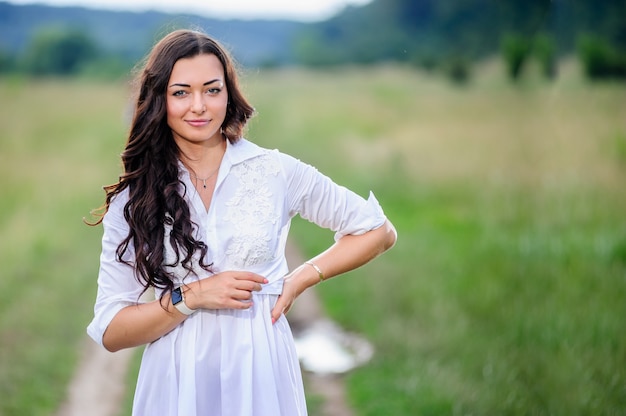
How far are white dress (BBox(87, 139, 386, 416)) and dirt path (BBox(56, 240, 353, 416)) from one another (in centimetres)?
251

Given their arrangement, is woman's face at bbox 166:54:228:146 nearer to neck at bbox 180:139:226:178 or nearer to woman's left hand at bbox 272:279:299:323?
neck at bbox 180:139:226:178

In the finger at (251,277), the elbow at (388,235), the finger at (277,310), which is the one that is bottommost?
the finger at (277,310)

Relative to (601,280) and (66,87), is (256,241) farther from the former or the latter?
(66,87)

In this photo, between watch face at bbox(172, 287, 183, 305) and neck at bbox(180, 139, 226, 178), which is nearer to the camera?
watch face at bbox(172, 287, 183, 305)

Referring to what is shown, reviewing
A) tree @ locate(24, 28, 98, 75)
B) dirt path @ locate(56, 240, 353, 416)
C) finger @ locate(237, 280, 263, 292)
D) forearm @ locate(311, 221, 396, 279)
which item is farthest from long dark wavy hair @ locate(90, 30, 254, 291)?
tree @ locate(24, 28, 98, 75)

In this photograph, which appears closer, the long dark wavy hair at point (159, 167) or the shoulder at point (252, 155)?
the long dark wavy hair at point (159, 167)

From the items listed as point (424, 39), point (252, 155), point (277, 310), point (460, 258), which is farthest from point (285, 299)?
point (424, 39)

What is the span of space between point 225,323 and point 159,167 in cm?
46

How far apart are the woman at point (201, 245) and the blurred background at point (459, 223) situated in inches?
10.6

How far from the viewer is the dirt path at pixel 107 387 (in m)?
4.76

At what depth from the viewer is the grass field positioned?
473cm

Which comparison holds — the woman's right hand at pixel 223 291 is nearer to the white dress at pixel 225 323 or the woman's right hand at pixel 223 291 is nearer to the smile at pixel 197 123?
the white dress at pixel 225 323

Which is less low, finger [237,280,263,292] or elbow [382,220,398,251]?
elbow [382,220,398,251]

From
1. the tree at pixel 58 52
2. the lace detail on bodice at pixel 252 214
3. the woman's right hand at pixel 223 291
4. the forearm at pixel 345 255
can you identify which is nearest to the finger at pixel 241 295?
the woman's right hand at pixel 223 291
